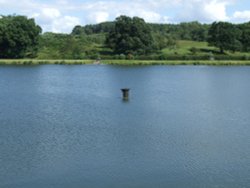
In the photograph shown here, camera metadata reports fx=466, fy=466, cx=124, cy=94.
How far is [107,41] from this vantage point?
13412cm

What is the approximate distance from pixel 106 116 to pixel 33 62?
241 ft

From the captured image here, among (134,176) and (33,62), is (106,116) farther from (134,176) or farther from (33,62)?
(33,62)

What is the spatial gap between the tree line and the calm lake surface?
62.1 metres

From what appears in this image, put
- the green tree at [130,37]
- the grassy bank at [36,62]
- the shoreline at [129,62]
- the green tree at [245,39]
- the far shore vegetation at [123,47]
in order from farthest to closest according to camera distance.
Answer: the green tree at [245,39] → the green tree at [130,37] → the far shore vegetation at [123,47] → the shoreline at [129,62] → the grassy bank at [36,62]

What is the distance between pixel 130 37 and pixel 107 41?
309 inches

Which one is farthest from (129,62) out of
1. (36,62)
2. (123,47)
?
(36,62)

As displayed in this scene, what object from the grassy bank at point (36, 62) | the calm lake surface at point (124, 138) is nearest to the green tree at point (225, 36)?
the grassy bank at point (36, 62)

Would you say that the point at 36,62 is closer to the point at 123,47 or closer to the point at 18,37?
the point at 18,37

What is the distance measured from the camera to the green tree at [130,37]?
12850 cm

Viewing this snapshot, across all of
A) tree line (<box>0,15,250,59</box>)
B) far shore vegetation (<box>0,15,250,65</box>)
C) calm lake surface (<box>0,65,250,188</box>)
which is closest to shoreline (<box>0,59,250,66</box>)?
far shore vegetation (<box>0,15,250,65</box>)

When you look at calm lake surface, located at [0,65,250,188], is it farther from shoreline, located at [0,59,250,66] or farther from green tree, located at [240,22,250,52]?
green tree, located at [240,22,250,52]

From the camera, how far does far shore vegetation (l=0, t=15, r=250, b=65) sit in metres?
117

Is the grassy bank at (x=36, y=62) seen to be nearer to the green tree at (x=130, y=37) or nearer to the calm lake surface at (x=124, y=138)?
the green tree at (x=130, y=37)

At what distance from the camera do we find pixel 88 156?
2634cm
